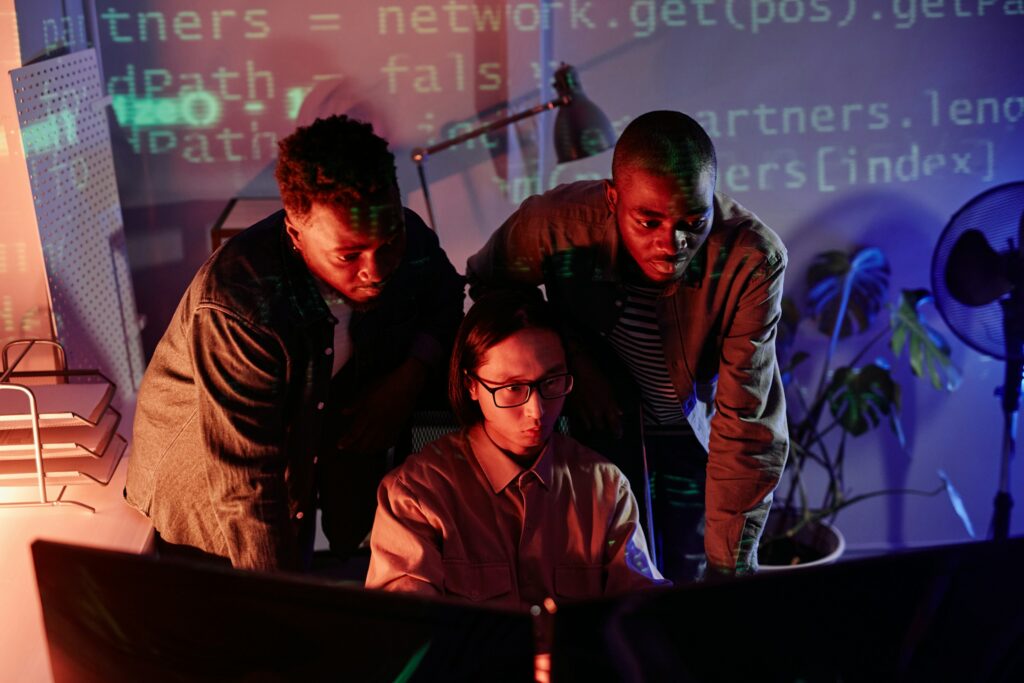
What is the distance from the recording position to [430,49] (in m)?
2.70

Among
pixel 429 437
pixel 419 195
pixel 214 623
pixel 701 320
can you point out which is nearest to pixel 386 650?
pixel 214 623

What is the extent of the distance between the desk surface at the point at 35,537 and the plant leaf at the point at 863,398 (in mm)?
1786

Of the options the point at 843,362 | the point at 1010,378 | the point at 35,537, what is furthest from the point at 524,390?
the point at 843,362

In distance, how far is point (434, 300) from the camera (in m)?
1.78

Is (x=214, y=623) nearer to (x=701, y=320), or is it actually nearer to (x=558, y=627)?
(x=558, y=627)

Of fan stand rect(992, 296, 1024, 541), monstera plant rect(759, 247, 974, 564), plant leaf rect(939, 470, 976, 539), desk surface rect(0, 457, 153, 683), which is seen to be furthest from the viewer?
plant leaf rect(939, 470, 976, 539)

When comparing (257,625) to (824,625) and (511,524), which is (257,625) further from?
(511,524)

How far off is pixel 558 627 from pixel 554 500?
841 mm

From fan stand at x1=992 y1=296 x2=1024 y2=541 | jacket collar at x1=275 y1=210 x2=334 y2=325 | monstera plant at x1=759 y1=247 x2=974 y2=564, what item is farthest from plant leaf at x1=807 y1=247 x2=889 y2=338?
jacket collar at x1=275 y1=210 x2=334 y2=325

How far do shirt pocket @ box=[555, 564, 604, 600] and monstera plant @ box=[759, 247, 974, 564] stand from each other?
1.35 m

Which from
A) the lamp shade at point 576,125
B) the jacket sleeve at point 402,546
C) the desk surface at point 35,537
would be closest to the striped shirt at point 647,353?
the jacket sleeve at point 402,546

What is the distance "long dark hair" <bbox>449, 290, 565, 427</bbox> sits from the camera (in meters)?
1.59

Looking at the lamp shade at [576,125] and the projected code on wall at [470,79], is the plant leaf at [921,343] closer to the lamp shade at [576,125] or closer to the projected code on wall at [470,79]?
the projected code on wall at [470,79]

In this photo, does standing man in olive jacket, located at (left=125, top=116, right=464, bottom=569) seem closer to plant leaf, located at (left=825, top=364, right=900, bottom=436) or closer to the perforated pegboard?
the perforated pegboard
